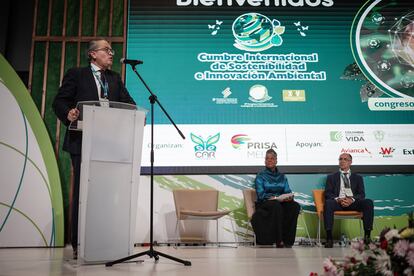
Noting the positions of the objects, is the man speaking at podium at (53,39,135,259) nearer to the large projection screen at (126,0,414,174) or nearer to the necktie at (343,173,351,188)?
the large projection screen at (126,0,414,174)

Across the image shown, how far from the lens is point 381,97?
5.78 m

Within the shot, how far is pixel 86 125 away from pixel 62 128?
3283 mm

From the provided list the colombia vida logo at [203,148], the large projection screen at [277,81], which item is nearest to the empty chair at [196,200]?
the large projection screen at [277,81]

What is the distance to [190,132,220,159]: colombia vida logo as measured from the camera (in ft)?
18.3

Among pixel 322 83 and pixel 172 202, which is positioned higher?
A: pixel 322 83

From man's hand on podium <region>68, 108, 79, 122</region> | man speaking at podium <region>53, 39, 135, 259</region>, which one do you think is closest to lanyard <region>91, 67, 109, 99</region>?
man speaking at podium <region>53, 39, 135, 259</region>

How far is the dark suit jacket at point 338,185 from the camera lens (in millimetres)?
5344

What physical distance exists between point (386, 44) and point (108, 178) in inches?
185

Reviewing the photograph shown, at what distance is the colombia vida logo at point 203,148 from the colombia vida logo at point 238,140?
248mm

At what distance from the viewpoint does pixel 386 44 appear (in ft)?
19.5

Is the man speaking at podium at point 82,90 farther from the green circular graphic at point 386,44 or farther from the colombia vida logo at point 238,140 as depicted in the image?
the green circular graphic at point 386,44

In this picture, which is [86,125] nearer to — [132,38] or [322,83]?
[132,38]

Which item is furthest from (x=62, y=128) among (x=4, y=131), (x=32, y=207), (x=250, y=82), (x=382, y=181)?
(x=382, y=181)

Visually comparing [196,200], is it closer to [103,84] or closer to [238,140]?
[238,140]
